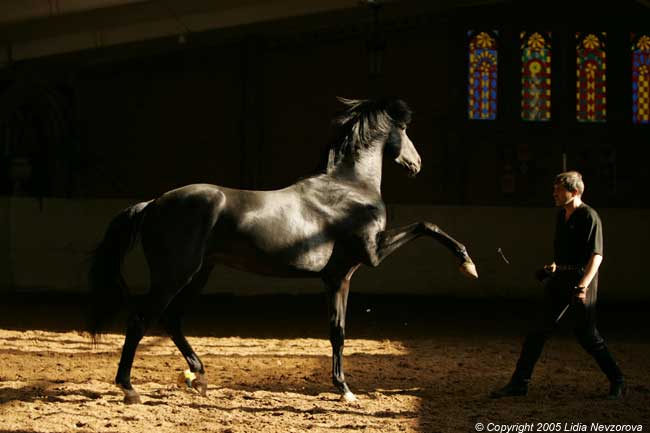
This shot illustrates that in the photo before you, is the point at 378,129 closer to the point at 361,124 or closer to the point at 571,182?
the point at 361,124

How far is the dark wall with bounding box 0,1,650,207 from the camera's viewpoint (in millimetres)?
12945

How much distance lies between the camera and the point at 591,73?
13.0 m

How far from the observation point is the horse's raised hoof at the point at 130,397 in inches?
214

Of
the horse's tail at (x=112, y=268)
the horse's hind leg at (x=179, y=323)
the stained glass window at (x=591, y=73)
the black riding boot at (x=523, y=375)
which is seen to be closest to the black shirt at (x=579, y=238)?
the black riding boot at (x=523, y=375)

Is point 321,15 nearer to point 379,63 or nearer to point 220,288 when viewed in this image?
point 379,63

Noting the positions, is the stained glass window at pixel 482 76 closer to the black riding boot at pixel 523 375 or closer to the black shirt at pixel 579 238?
the black shirt at pixel 579 238

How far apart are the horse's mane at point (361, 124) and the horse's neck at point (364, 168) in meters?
0.04

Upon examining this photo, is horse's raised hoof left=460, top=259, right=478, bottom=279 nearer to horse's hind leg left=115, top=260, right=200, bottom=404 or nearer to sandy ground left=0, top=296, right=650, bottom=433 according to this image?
sandy ground left=0, top=296, right=650, bottom=433

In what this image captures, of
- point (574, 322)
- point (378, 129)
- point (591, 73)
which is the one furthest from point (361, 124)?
point (591, 73)

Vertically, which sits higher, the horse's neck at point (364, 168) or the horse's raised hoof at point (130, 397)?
the horse's neck at point (364, 168)

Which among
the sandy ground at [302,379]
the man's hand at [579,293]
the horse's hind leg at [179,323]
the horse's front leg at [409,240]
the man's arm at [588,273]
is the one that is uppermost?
the horse's front leg at [409,240]

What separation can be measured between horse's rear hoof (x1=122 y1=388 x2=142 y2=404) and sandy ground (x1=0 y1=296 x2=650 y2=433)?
7cm

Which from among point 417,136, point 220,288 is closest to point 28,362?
point 220,288

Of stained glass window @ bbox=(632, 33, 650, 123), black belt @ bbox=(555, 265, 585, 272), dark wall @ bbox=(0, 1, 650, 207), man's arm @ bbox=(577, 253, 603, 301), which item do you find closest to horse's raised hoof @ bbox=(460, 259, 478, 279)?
black belt @ bbox=(555, 265, 585, 272)
